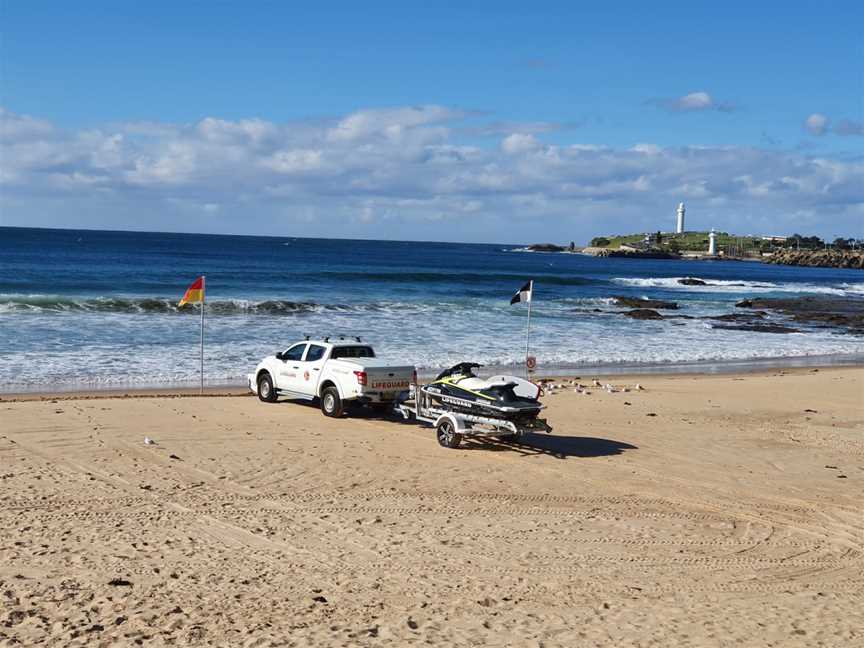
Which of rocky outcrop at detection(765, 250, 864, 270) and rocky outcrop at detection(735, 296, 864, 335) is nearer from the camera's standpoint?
rocky outcrop at detection(735, 296, 864, 335)

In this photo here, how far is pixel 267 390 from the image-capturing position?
18.8m

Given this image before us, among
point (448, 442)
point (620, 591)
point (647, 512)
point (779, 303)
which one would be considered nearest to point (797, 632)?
point (620, 591)

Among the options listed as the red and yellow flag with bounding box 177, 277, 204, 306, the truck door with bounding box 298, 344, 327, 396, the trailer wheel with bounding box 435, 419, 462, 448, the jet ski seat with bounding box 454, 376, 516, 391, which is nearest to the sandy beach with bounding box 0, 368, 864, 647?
the trailer wheel with bounding box 435, 419, 462, 448

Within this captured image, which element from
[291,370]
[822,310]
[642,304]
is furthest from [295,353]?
[822,310]

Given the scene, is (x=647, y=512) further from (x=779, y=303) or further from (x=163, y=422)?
(x=779, y=303)

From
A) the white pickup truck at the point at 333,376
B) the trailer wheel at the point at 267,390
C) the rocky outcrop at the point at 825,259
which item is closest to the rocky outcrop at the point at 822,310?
the white pickup truck at the point at 333,376

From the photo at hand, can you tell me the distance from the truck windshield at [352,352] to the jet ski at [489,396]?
10.2ft

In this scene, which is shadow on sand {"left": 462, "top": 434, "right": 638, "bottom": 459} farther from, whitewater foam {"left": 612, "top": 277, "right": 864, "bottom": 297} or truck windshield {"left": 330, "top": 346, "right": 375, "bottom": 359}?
whitewater foam {"left": 612, "top": 277, "right": 864, "bottom": 297}

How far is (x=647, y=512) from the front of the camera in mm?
11203

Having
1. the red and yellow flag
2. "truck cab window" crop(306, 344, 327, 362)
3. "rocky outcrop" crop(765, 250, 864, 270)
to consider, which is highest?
"rocky outcrop" crop(765, 250, 864, 270)

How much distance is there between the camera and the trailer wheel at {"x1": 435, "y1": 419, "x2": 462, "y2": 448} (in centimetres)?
1455

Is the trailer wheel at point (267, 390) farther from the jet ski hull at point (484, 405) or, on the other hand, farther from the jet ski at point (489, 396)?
the jet ski hull at point (484, 405)

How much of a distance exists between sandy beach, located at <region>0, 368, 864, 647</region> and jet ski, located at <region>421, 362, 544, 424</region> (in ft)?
2.39

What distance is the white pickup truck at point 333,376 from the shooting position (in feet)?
54.7
